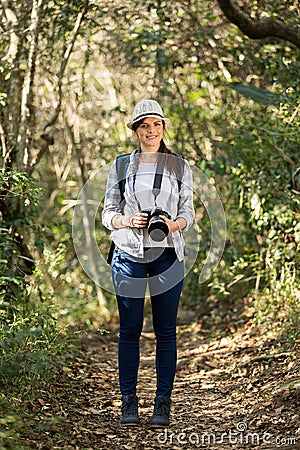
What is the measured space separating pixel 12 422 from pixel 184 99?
6.33m

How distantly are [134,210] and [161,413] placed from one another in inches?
47.7

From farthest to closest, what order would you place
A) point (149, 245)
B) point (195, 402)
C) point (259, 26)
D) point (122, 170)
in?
point (259, 26) → point (195, 402) → point (122, 170) → point (149, 245)

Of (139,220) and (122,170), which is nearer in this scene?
(139,220)

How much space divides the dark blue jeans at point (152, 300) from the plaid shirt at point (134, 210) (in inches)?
2.2

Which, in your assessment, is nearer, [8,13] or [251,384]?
[251,384]

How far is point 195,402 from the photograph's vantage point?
17.5ft

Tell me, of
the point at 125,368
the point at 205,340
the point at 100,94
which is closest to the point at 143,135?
the point at 125,368

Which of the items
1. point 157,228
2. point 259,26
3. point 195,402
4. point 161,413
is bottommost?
point 161,413

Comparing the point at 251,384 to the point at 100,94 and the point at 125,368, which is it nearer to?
the point at 125,368

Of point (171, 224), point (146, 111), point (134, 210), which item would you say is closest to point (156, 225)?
point (171, 224)

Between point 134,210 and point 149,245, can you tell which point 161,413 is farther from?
point 134,210

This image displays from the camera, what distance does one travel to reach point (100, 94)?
1138 cm

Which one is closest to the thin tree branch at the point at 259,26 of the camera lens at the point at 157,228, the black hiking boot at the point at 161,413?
the camera lens at the point at 157,228

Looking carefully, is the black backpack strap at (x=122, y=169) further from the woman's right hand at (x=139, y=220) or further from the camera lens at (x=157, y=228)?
the camera lens at (x=157, y=228)
